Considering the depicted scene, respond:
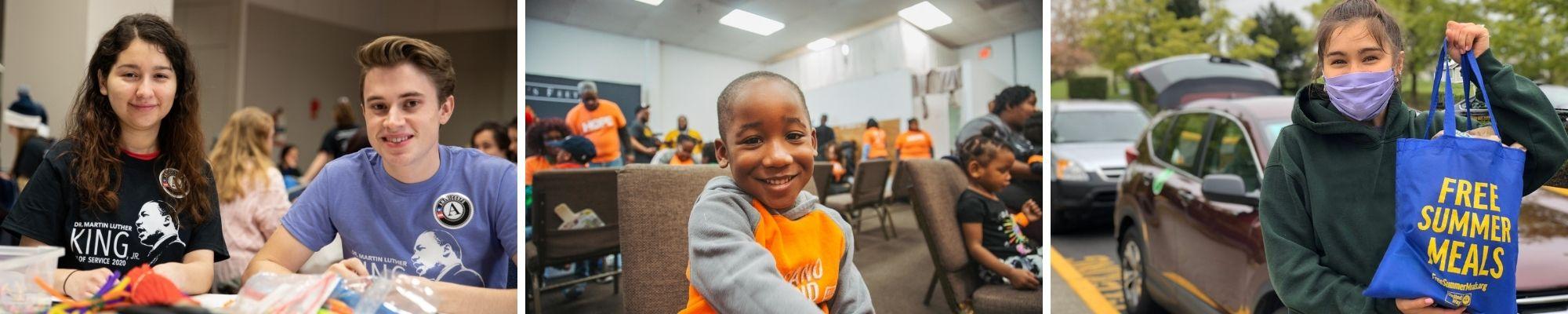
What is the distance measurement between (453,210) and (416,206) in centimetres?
9

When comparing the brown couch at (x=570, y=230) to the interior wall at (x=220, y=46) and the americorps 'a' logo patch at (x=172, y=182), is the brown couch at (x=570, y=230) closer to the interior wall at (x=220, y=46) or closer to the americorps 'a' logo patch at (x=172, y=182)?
the americorps 'a' logo patch at (x=172, y=182)

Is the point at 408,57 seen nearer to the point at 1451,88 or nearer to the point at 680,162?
the point at 680,162

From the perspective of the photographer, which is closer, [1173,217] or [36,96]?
[1173,217]

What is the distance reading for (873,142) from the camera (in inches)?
84.0

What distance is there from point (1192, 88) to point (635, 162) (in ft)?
21.2

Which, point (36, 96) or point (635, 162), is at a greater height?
point (36, 96)

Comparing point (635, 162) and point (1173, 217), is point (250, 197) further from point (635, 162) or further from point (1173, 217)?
point (1173, 217)

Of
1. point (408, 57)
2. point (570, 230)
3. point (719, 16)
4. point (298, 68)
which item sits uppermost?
point (298, 68)

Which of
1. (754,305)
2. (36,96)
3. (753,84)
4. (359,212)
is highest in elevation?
(36,96)

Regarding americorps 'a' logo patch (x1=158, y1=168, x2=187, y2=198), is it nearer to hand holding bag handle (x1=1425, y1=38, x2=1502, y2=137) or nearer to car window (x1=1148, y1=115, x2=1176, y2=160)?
hand holding bag handle (x1=1425, y1=38, x2=1502, y2=137)

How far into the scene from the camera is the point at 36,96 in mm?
5324

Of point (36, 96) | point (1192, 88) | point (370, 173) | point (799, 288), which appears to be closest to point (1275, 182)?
point (799, 288)

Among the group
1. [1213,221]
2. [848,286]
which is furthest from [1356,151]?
[1213,221]

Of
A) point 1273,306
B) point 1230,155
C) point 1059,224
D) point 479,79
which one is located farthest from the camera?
point 1059,224
